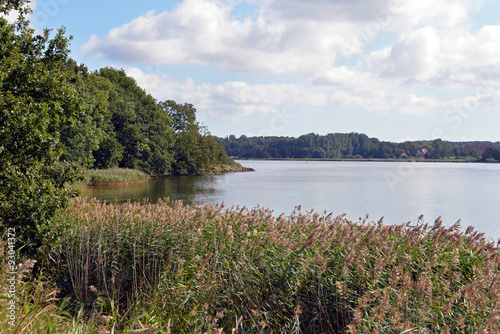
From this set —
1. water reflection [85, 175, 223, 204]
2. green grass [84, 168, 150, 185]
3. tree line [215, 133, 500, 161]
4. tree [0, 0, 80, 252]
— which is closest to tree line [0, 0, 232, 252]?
tree [0, 0, 80, 252]

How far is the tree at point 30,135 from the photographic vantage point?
848 cm

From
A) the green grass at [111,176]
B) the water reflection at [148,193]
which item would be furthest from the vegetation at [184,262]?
the green grass at [111,176]

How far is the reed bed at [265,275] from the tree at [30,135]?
2.12 feet

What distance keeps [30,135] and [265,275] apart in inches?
225

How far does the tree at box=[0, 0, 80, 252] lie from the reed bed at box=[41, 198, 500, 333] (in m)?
0.65

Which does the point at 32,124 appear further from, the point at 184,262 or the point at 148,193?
the point at 148,193

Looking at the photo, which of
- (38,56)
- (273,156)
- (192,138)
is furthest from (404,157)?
(38,56)

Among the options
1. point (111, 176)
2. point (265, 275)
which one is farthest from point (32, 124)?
point (111, 176)

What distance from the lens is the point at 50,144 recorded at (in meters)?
9.24

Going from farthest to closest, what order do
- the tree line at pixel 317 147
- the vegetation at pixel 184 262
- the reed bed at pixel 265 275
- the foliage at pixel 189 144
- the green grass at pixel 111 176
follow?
the tree line at pixel 317 147 < the foliage at pixel 189 144 < the green grass at pixel 111 176 < the reed bed at pixel 265 275 < the vegetation at pixel 184 262

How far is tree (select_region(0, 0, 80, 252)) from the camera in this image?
8.48 metres

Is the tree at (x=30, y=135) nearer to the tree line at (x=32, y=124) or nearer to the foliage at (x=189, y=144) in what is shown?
the tree line at (x=32, y=124)

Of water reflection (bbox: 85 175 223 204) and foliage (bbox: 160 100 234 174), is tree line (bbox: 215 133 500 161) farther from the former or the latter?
water reflection (bbox: 85 175 223 204)

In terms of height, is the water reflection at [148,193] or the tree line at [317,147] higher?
A: the tree line at [317,147]
